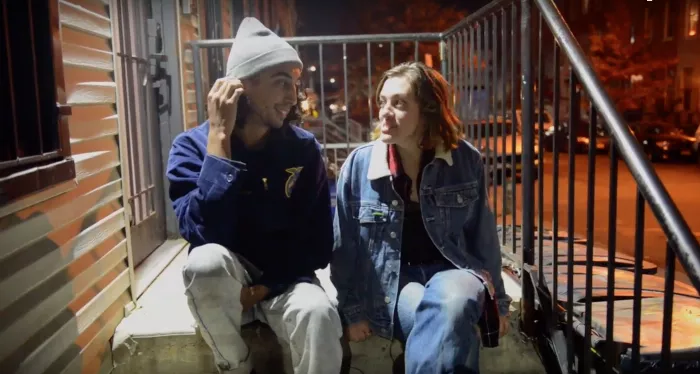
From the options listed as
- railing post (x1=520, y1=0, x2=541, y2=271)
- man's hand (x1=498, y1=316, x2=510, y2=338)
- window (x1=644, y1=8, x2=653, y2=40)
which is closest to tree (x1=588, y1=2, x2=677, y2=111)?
window (x1=644, y1=8, x2=653, y2=40)

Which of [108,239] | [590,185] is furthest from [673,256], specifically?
[108,239]

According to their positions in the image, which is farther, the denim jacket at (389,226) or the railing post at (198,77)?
the railing post at (198,77)

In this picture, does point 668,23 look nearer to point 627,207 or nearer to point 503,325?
point 627,207

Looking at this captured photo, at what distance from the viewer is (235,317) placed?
2.41 m

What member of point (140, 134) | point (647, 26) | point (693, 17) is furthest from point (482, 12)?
point (647, 26)

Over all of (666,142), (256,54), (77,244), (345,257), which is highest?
(256,54)

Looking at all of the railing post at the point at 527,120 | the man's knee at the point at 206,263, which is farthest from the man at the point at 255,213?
the railing post at the point at 527,120

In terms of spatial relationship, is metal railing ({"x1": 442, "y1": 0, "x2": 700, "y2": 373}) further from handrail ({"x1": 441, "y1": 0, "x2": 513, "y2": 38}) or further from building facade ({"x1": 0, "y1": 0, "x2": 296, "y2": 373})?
building facade ({"x1": 0, "y1": 0, "x2": 296, "y2": 373})

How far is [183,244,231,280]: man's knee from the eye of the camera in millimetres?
2328

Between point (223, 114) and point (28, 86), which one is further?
point (223, 114)

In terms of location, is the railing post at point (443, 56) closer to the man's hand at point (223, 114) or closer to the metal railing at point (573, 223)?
the metal railing at point (573, 223)

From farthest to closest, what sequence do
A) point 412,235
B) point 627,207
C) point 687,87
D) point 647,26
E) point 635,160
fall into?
point 647,26, point 687,87, point 627,207, point 412,235, point 635,160

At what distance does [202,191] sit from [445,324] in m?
1.06

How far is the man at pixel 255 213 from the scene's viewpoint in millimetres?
2363
